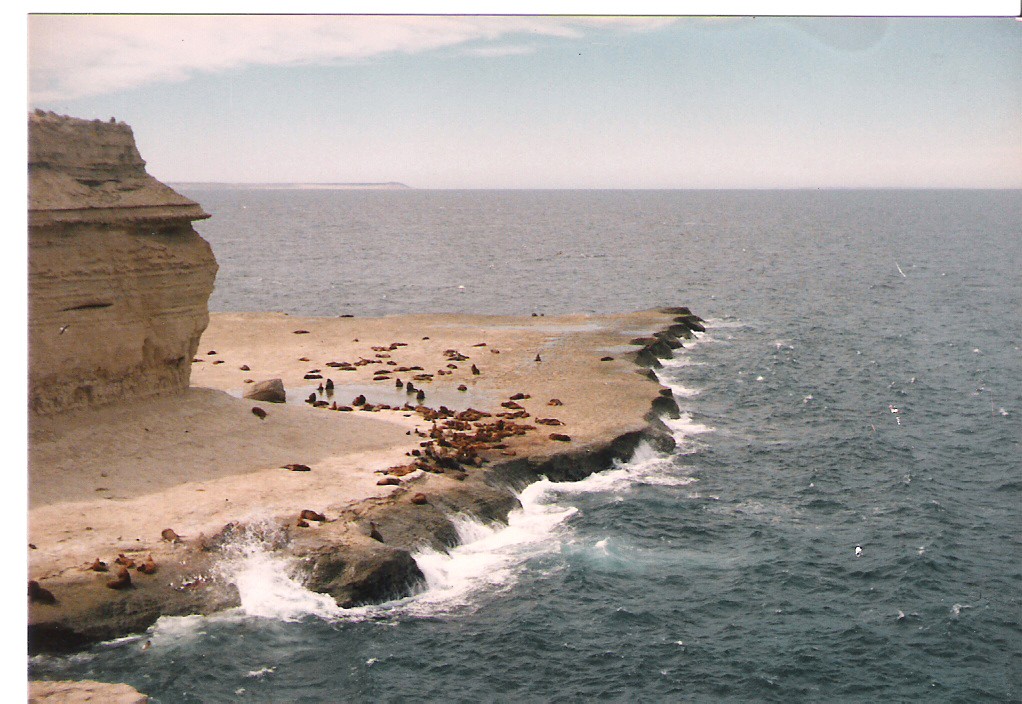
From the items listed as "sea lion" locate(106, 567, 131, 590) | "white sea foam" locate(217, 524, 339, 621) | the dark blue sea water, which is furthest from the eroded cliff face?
the dark blue sea water

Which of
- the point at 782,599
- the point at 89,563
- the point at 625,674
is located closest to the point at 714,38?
the point at 782,599

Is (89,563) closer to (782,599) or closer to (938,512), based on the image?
(782,599)

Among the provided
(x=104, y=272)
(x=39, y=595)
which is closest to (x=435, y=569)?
(x=39, y=595)

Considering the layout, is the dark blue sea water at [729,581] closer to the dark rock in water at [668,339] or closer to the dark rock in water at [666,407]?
the dark rock in water at [666,407]

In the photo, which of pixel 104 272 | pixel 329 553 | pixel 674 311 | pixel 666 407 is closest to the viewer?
pixel 329 553

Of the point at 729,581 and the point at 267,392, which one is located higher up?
the point at 267,392

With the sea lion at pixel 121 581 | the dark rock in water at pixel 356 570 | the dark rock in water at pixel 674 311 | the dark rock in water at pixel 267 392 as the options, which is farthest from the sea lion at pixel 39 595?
the dark rock in water at pixel 674 311

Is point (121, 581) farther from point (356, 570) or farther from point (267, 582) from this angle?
point (356, 570)

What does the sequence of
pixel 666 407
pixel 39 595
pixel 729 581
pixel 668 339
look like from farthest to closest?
pixel 668 339
pixel 666 407
pixel 729 581
pixel 39 595
